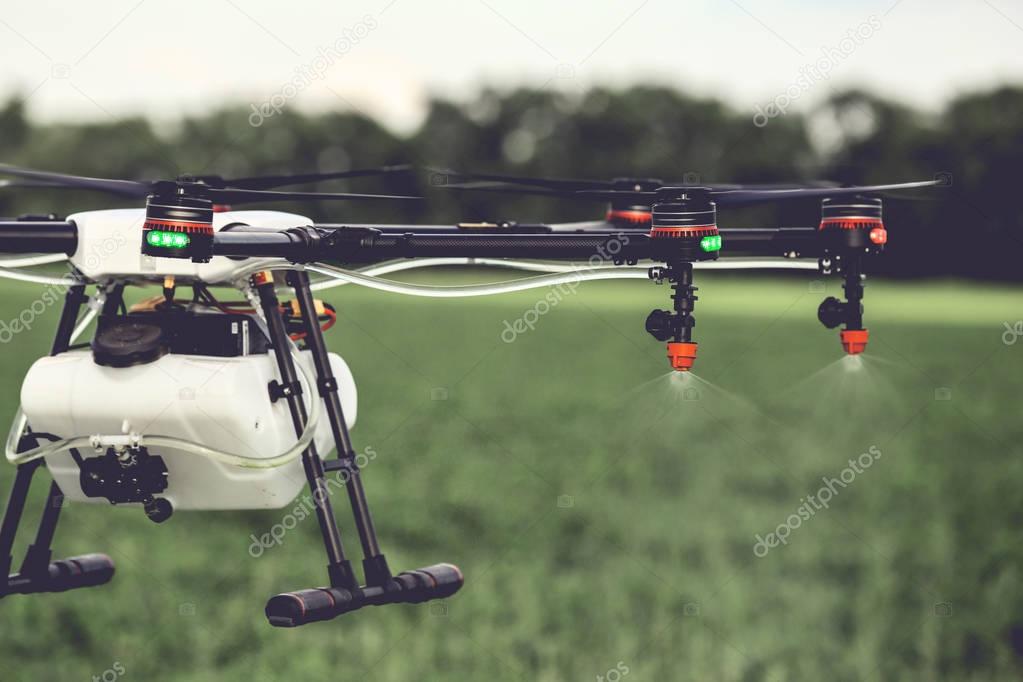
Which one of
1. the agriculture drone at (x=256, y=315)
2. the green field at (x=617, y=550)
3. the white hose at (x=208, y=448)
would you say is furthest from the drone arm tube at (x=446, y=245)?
the white hose at (x=208, y=448)

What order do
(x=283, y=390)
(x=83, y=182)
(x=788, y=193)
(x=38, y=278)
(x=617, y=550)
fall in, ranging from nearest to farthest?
(x=788, y=193) → (x=283, y=390) → (x=83, y=182) → (x=38, y=278) → (x=617, y=550)

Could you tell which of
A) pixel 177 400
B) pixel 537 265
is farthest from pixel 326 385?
pixel 537 265

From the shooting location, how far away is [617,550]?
45.2 m

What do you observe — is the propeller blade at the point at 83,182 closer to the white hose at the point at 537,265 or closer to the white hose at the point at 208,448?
the white hose at the point at 537,265

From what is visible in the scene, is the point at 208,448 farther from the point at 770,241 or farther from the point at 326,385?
the point at 770,241

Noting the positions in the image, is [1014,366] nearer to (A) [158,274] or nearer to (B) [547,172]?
(B) [547,172]

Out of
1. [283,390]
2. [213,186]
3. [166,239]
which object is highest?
[213,186]

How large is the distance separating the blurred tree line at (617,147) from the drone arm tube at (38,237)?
321 feet

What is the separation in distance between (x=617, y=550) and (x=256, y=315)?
33887 mm

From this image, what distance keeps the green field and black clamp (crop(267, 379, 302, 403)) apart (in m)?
3.05

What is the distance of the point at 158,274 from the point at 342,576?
9.75 ft

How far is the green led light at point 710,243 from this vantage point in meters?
11.1

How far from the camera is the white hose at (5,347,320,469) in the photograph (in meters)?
11.5

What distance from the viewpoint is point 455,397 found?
7394 centimetres
